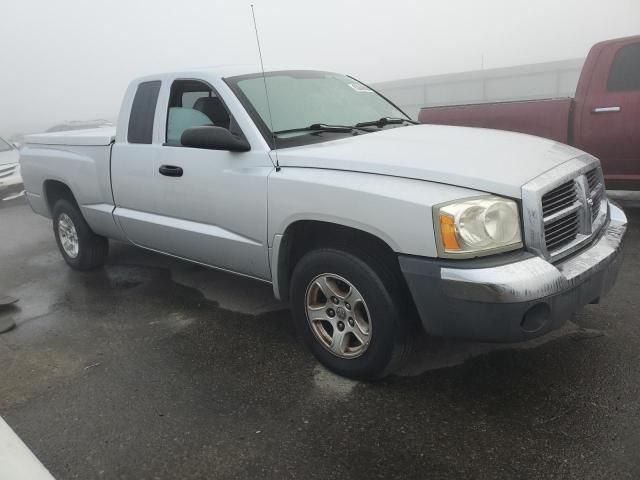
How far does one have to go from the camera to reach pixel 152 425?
8.98 ft

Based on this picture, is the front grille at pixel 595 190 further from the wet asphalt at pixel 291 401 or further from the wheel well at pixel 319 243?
the wheel well at pixel 319 243

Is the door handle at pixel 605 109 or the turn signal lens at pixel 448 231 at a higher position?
the door handle at pixel 605 109

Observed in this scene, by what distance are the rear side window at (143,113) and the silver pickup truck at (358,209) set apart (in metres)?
0.02

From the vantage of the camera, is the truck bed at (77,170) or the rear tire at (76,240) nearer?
the truck bed at (77,170)

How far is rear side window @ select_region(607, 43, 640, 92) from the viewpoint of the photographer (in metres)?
5.30

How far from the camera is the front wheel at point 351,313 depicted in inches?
107

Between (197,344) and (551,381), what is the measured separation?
7.06 ft

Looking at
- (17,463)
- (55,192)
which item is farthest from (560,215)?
(55,192)

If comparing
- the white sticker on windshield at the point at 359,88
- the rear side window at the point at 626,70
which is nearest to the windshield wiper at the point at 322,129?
the white sticker on windshield at the point at 359,88

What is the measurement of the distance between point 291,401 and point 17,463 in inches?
52.6

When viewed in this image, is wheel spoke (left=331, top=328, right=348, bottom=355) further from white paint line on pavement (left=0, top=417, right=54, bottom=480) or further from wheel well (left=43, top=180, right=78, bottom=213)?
wheel well (left=43, top=180, right=78, bottom=213)

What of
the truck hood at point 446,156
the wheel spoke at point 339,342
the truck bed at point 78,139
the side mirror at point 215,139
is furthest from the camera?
the truck bed at point 78,139

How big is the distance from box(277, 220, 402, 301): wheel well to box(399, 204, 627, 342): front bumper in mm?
233

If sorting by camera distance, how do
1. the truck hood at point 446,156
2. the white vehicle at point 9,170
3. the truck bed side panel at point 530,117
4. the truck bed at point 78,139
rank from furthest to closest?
the white vehicle at point 9,170 < the truck bed side panel at point 530,117 < the truck bed at point 78,139 < the truck hood at point 446,156
